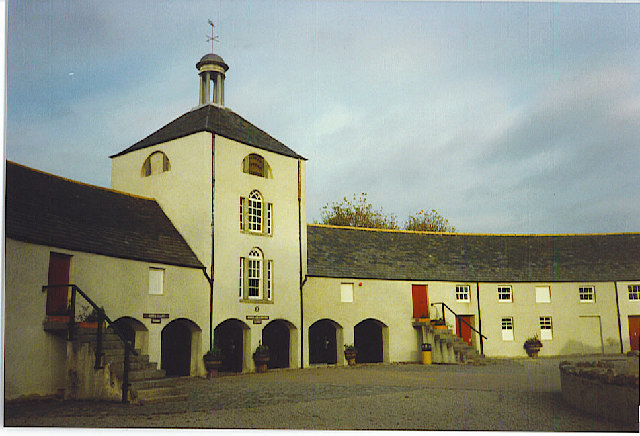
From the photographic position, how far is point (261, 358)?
15.0m

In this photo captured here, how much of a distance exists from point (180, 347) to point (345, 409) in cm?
612

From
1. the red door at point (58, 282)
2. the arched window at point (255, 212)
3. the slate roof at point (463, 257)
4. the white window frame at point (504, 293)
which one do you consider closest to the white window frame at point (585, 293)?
the slate roof at point (463, 257)

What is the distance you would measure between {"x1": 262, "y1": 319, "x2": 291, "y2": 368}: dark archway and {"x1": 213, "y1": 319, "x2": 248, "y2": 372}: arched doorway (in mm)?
1141

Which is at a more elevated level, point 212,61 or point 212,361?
point 212,61

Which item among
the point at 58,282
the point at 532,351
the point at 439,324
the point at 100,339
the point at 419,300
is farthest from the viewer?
the point at 419,300

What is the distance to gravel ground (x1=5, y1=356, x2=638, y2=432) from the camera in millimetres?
8453

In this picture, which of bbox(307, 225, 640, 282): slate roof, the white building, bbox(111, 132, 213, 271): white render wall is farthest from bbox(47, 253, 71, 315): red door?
bbox(307, 225, 640, 282): slate roof

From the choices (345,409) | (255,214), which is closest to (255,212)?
(255,214)

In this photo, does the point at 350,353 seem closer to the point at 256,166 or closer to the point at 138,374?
the point at 256,166

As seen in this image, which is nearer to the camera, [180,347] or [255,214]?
[180,347]

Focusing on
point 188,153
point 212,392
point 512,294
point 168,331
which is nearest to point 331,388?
point 212,392

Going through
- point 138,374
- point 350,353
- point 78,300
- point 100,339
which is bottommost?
point 350,353

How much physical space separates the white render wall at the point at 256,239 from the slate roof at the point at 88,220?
3.22 ft

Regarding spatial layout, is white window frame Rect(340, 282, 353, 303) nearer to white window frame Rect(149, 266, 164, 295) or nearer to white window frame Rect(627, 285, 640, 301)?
white window frame Rect(149, 266, 164, 295)
